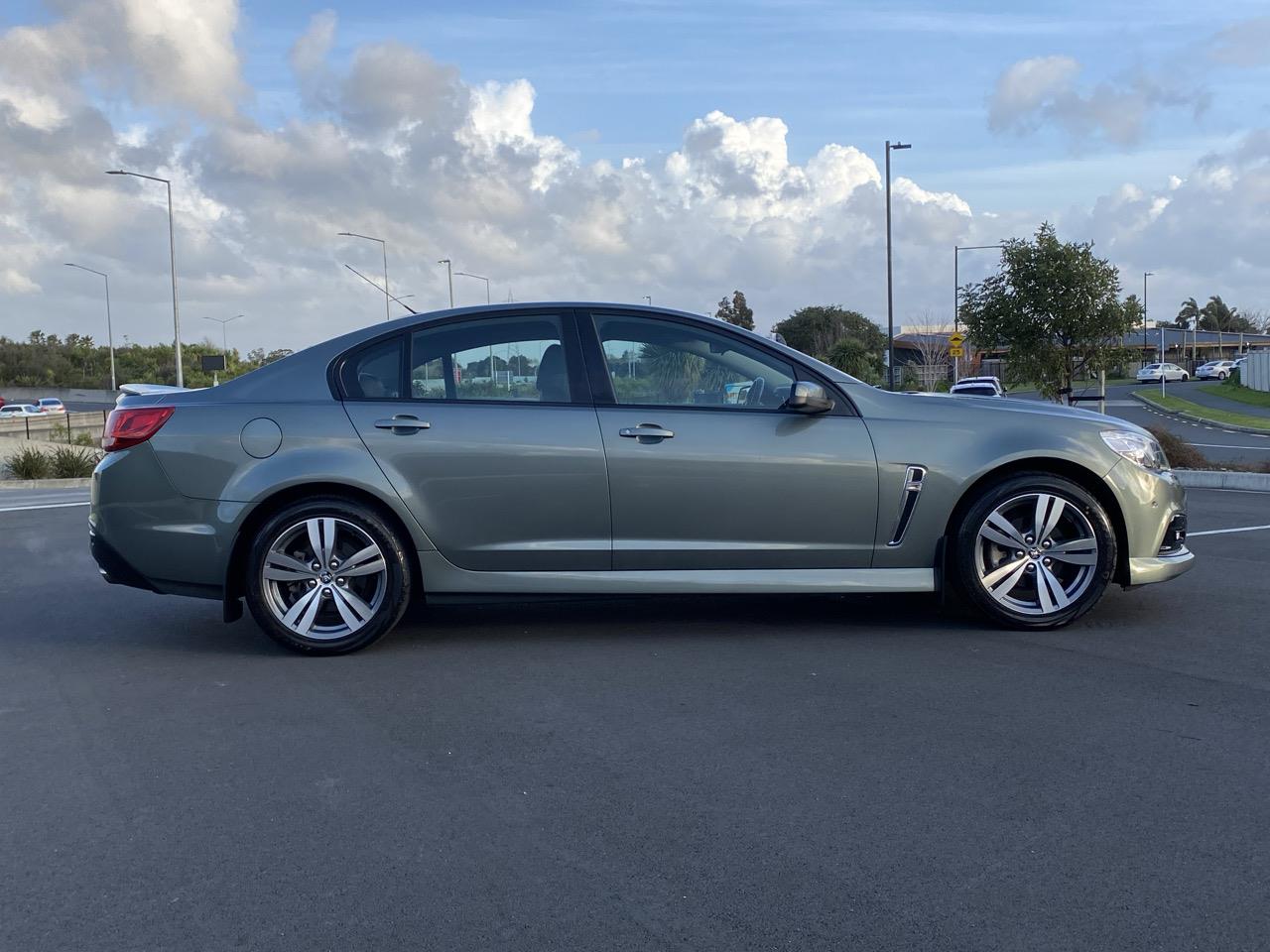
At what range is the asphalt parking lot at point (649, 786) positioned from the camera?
10.3 ft

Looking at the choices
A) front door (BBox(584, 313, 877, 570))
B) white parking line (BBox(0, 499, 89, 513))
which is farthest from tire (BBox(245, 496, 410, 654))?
white parking line (BBox(0, 499, 89, 513))

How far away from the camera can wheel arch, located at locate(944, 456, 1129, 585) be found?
6266 millimetres

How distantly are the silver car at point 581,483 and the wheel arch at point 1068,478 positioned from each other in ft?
0.05

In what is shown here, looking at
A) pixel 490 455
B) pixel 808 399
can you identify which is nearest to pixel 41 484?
pixel 490 455

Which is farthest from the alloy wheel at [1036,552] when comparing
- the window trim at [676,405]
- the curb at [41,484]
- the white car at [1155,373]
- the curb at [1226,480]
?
the white car at [1155,373]

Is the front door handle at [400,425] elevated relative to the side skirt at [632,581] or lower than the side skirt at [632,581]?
elevated

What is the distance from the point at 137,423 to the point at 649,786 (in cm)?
343

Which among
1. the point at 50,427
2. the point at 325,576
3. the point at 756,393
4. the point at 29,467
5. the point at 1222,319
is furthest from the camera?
the point at 1222,319

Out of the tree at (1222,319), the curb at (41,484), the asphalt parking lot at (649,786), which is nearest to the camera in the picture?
the asphalt parking lot at (649,786)

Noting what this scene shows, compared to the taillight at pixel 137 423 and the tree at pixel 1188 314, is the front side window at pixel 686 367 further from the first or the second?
the tree at pixel 1188 314

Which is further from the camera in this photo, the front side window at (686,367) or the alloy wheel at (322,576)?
the front side window at (686,367)

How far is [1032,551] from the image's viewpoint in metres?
6.25

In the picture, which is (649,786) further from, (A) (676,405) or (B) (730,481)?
(A) (676,405)

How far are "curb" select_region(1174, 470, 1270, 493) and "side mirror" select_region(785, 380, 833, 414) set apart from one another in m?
9.90
